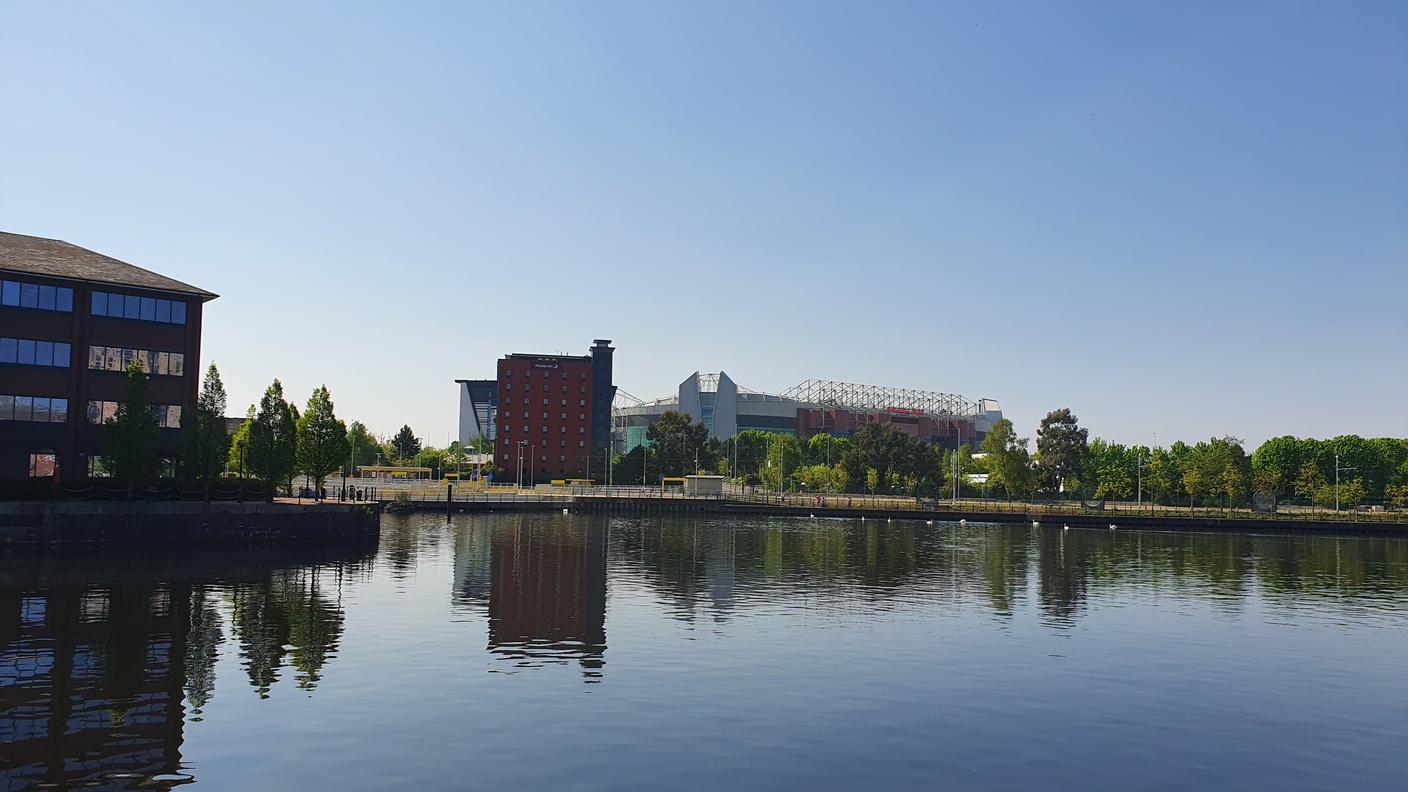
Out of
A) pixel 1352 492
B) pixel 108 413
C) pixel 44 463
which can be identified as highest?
pixel 108 413

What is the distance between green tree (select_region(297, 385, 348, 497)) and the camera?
10194 cm

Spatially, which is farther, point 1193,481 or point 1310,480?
point 1193,481

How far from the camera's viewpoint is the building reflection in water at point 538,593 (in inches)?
1537

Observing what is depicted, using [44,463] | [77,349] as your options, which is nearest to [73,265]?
[77,349]

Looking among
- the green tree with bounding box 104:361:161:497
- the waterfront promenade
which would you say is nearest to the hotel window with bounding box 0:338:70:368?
the green tree with bounding box 104:361:161:497

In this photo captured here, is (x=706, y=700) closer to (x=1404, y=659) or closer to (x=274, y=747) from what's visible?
(x=274, y=747)

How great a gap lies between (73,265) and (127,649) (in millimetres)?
58121

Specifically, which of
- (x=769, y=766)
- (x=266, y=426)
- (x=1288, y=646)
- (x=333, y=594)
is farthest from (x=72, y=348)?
(x=1288, y=646)

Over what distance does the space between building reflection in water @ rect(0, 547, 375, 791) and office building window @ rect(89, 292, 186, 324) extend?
2509 cm

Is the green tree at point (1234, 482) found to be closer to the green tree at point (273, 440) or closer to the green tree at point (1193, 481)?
the green tree at point (1193, 481)

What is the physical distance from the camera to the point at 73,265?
267 feet

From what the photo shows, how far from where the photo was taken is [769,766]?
2438 cm

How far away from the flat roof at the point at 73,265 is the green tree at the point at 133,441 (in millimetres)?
9061

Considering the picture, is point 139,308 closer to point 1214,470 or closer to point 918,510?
point 918,510
